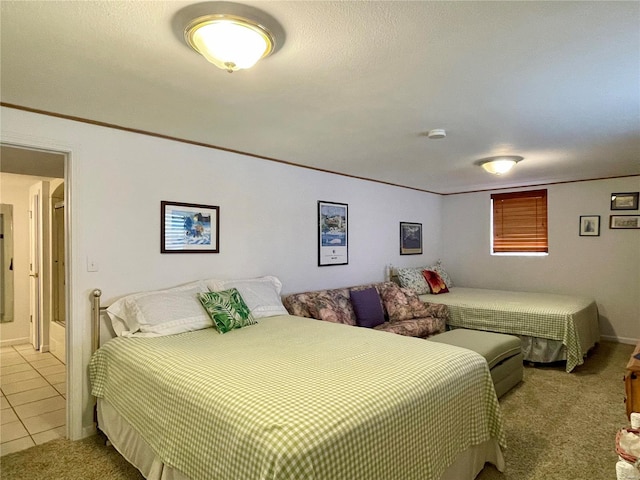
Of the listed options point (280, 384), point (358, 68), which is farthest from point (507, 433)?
point (358, 68)

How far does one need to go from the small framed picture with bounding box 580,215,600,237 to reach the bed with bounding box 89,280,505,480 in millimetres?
4088

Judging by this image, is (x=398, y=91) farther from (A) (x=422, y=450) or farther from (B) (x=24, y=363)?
(B) (x=24, y=363)

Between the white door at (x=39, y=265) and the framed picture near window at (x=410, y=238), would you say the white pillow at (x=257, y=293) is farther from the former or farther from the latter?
the white door at (x=39, y=265)

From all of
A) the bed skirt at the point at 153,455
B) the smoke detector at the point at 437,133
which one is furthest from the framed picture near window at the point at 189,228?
the smoke detector at the point at 437,133

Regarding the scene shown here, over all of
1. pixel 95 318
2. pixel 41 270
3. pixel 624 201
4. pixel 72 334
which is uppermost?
pixel 624 201

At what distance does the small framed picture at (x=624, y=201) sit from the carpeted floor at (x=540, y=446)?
2478mm

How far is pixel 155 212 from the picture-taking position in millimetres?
3027

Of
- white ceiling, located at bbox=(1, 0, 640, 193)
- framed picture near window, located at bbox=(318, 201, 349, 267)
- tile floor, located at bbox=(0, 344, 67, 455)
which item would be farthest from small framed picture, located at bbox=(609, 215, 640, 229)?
tile floor, located at bbox=(0, 344, 67, 455)

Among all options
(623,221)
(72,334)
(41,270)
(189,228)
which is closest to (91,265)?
(72,334)

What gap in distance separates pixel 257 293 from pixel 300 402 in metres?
1.92

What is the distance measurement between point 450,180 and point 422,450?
13.6 ft

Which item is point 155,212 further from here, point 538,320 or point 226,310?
point 538,320

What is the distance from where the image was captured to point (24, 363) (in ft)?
14.2

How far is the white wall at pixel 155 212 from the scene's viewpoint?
263 centimetres
